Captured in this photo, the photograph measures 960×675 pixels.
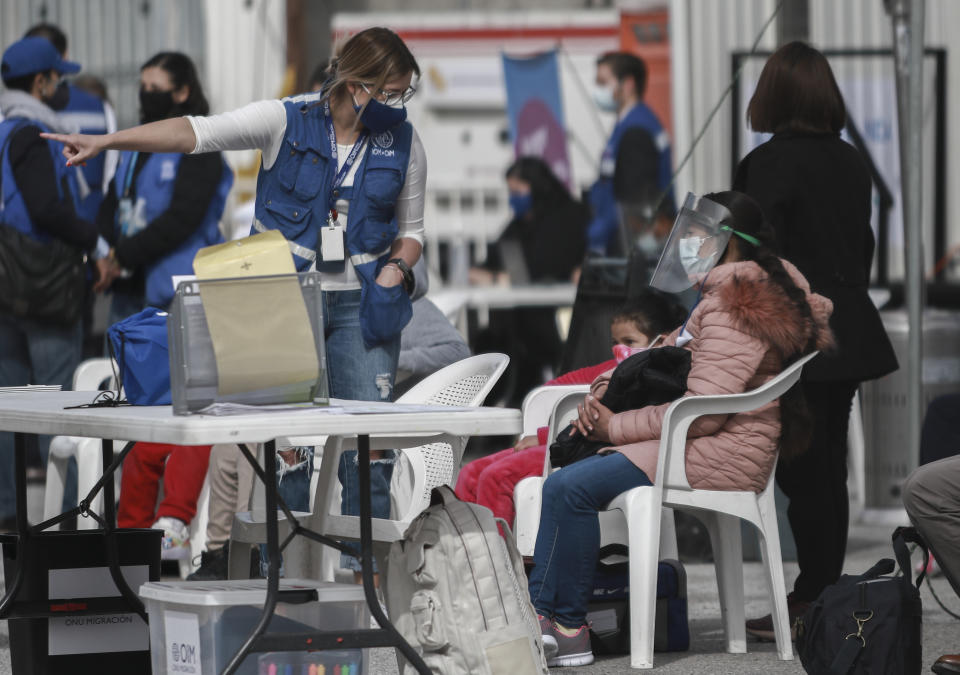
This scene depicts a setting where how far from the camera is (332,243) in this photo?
379 cm

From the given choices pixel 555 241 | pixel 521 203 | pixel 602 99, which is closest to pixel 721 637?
pixel 555 241

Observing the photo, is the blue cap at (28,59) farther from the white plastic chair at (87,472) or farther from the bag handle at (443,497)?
the bag handle at (443,497)

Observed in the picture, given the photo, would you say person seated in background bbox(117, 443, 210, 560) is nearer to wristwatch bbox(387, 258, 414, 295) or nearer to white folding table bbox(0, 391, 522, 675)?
wristwatch bbox(387, 258, 414, 295)

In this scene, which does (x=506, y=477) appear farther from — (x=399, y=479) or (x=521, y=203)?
(x=521, y=203)

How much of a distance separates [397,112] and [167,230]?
75.3 inches

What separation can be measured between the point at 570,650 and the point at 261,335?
138cm

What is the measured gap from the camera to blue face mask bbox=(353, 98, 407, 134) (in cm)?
377

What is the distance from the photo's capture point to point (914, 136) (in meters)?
5.48

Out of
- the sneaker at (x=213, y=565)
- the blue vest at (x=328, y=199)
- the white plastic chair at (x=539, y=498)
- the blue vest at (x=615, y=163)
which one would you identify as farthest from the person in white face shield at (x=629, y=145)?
the blue vest at (x=328, y=199)

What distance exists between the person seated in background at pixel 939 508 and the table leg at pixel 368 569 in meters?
1.19

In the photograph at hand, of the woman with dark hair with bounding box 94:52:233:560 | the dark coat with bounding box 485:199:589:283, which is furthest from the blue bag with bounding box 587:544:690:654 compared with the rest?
the dark coat with bounding box 485:199:589:283

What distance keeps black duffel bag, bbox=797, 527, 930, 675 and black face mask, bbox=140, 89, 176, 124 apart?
3.10 meters

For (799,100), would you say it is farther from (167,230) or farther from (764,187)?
(167,230)

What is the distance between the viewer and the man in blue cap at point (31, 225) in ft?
18.4
